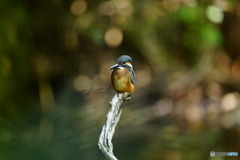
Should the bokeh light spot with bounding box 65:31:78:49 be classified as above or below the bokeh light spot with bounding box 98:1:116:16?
below

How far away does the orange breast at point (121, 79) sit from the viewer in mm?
882

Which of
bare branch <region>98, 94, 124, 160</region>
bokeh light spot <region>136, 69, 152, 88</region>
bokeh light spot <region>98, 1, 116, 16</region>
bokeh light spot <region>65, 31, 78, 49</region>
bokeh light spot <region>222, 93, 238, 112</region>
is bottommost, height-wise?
bare branch <region>98, 94, 124, 160</region>

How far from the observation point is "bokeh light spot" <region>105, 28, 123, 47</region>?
4.27 meters

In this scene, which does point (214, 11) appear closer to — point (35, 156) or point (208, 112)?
point (208, 112)

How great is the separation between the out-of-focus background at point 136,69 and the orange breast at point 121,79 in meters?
2.07

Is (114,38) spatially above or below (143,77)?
above

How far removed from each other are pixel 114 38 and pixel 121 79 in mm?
3477

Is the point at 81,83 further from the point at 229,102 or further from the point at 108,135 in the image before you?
the point at 108,135

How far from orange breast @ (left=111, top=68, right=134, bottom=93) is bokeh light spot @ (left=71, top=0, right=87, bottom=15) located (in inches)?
124

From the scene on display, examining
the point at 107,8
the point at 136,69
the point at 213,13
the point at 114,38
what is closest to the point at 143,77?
the point at 136,69

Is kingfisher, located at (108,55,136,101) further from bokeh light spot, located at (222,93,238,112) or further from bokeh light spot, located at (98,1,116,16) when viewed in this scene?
bokeh light spot, located at (222,93,238,112)

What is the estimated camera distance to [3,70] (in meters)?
3.46

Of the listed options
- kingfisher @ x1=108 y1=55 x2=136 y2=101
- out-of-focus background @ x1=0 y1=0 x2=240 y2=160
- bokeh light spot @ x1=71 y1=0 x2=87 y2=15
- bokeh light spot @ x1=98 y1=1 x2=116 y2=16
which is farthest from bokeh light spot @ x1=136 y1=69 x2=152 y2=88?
kingfisher @ x1=108 y1=55 x2=136 y2=101

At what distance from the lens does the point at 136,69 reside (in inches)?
170
